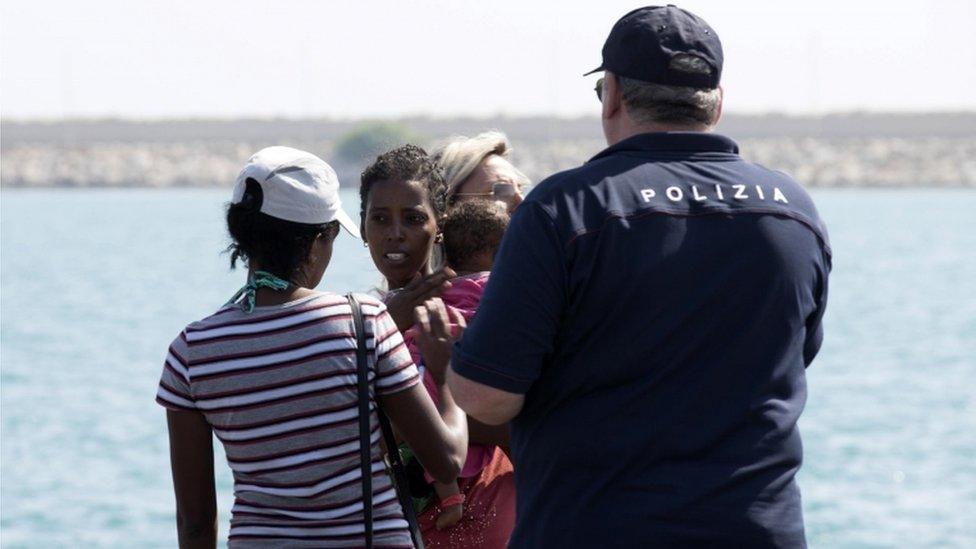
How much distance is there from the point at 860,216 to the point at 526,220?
8843cm

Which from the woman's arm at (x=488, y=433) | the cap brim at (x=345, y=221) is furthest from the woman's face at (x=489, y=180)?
the cap brim at (x=345, y=221)

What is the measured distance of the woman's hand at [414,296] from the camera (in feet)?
12.5

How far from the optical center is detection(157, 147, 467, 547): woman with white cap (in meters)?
3.24

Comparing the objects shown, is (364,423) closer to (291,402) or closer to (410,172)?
(291,402)

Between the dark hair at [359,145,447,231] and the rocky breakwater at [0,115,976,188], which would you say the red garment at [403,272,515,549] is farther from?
the rocky breakwater at [0,115,976,188]

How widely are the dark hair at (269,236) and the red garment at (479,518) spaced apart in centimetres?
82

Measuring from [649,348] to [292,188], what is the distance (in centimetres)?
83

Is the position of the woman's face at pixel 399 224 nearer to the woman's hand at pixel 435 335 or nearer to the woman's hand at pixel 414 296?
the woman's hand at pixel 414 296

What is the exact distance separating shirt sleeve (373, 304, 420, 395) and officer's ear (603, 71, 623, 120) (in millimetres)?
599

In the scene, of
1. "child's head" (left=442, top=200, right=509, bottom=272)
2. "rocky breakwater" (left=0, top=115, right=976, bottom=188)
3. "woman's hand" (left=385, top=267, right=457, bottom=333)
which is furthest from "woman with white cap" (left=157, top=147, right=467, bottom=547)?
"rocky breakwater" (left=0, top=115, right=976, bottom=188)

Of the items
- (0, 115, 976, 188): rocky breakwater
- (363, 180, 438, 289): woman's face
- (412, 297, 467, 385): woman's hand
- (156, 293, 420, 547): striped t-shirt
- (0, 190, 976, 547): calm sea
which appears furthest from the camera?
A: (0, 115, 976, 188): rocky breakwater

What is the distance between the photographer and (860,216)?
89.1 meters

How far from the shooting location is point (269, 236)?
3.36 metres

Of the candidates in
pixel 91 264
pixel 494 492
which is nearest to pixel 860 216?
pixel 91 264
